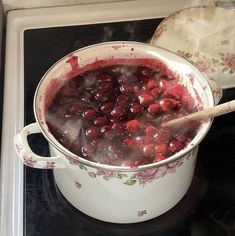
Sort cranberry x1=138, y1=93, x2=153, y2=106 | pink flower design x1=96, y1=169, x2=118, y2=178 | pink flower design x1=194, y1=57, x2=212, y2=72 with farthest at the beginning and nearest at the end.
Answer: pink flower design x1=194, y1=57, x2=212, y2=72
cranberry x1=138, y1=93, x2=153, y2=106
pink flower design x1=96, y1=169, x2=118, y2=178

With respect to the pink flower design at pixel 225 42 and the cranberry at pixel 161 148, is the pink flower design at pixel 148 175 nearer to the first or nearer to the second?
the cranberry at pixel 161 148

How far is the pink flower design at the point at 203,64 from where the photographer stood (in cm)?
81

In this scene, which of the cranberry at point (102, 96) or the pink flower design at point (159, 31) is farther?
the pink flower design at point (159, 31)

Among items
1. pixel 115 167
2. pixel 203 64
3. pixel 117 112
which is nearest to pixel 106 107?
pixel 117 112

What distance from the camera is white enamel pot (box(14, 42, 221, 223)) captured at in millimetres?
556

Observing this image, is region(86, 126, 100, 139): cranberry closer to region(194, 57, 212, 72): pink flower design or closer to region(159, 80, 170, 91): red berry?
region(159, 80, 170, 91): red berry

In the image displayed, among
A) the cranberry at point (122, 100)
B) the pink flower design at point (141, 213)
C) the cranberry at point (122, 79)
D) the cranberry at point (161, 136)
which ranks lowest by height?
the pink flower design at point (141, 213)

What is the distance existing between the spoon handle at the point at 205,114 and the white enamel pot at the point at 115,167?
0.01 meters

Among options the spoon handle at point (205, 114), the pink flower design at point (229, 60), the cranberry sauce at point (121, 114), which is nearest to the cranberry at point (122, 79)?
the cranberry sauce at point (121, 114)

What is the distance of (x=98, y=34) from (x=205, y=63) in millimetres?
202

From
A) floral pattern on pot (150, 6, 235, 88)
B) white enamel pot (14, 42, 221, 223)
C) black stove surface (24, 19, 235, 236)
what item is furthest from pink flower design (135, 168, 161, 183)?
floral pattern on pot (150, 6, 235, 88)

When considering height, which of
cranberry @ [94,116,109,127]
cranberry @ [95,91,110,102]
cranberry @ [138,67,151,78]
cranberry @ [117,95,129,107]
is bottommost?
cranberry @ [94,116,109,127]

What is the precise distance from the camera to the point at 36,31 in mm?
916

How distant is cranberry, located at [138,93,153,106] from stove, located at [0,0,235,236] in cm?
13
